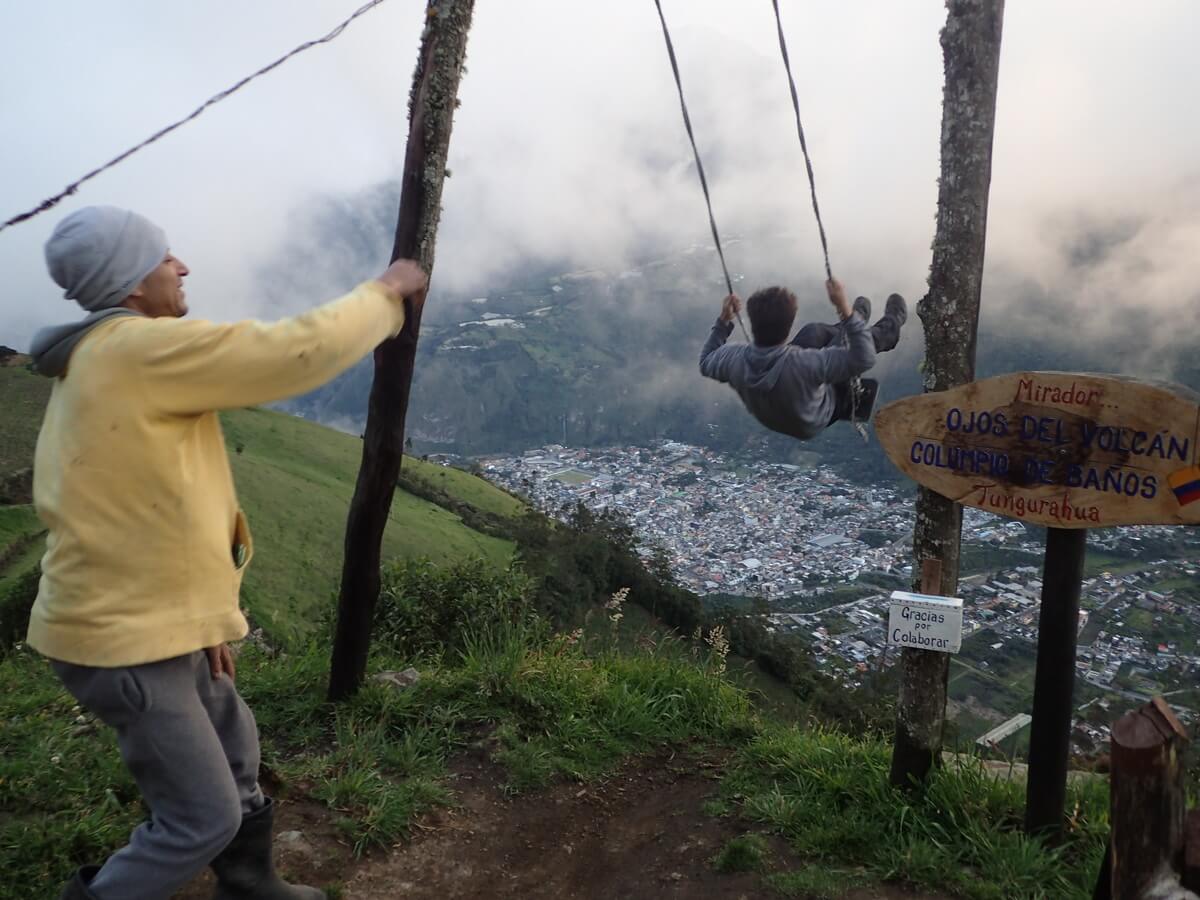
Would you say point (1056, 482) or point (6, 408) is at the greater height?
point (1056, 482)

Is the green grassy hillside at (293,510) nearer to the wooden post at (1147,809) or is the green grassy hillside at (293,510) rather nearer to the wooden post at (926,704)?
the wooden post at (926,704)

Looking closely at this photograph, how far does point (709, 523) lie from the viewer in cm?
2084

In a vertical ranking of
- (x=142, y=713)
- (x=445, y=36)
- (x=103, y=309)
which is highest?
(x=445, y=36)

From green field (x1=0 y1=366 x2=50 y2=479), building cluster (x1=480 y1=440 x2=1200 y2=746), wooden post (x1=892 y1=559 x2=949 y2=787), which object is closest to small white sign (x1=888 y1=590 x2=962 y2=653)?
wooden post (x1=892 y1=559 x2=949 y2=787)

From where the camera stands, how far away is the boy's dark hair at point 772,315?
4.04 meters

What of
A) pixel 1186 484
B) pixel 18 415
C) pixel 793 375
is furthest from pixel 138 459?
pixel 18 415

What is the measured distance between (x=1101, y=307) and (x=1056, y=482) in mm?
54533

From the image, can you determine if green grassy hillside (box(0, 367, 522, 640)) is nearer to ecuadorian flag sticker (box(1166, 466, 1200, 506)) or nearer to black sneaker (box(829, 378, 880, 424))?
black sneaker (box(829, 378, 880, 424))

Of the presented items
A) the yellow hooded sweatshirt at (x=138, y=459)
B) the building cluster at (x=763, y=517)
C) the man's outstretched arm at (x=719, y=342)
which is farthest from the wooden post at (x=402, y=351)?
the building cluster at (x=763, y=517)

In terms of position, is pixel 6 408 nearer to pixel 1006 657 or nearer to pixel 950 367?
pixel 950 367

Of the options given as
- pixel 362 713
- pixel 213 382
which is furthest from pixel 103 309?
pixel 362 713

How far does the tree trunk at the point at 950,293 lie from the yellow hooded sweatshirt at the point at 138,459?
9.78 ft

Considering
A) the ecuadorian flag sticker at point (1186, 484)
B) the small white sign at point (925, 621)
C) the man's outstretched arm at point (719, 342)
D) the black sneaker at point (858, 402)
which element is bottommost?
the small white sign at point (925, 621)

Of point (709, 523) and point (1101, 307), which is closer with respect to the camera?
point (709, 523)
